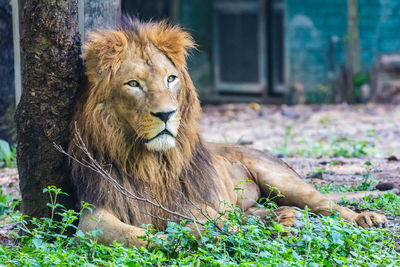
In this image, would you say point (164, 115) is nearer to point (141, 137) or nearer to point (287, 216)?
point (141, 137)

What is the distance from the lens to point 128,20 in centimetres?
412

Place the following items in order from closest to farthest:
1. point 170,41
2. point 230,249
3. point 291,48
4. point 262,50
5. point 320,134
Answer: point 230,249, point 170,41, point 320,134, point 291,48, point 262,50

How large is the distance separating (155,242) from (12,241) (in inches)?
41.8

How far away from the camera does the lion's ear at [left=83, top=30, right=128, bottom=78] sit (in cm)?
383

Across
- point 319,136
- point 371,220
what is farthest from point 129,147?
point 319,136

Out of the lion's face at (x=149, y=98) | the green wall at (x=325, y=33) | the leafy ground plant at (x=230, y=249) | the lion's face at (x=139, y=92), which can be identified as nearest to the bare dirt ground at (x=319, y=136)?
the lion's face at (x=139, y=92)

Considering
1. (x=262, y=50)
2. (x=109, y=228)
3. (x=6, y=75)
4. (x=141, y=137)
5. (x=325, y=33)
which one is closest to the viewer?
(x=109, y=228)

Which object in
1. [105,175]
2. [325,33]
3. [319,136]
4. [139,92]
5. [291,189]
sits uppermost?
[325,33]

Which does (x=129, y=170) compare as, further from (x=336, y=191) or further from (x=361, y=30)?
(x=361, y=30)

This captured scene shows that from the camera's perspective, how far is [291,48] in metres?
12.7

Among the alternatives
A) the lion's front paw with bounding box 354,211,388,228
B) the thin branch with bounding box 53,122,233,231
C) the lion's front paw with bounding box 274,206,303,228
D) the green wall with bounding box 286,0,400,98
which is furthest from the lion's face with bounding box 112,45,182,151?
the green wall with bounding box 286,0,400,98

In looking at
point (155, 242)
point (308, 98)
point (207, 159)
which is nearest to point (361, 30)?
point (308, 98)

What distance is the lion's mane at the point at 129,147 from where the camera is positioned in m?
3.81

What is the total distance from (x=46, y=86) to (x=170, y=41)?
0.72 meters
